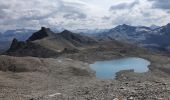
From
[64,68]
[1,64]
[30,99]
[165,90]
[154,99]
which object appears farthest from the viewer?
[64,68]

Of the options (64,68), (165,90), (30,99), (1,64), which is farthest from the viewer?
(64,68)

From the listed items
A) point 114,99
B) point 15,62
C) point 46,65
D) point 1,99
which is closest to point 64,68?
point 46,65

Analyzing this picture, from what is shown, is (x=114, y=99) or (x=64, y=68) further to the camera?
(x=64, y=68)

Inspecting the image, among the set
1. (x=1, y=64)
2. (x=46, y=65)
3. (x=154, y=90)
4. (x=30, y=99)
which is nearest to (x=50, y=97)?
(x=30, y=99)

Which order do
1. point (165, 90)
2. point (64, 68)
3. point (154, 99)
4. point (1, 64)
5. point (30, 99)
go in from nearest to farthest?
1. point (154, 99)
2. point (165, 90)
3. point (30, 99)
4. point (1, 64)
5. point (64, 68)

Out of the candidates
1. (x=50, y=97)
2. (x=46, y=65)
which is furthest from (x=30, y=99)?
(x=46, y=65)

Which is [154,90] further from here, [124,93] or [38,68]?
[38,68]

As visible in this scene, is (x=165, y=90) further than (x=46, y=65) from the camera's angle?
No

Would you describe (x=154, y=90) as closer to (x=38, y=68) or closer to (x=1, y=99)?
(x=1, y=99)
